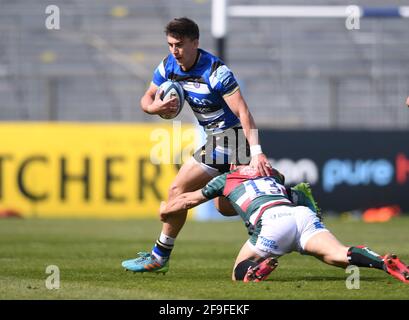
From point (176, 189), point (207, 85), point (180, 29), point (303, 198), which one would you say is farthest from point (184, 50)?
point (303, 198)

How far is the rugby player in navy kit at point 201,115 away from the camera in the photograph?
362 inches

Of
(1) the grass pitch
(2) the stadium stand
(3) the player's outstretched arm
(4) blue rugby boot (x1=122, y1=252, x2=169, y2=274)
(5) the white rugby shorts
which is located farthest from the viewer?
(2) the stadium stand

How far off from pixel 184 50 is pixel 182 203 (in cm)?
146

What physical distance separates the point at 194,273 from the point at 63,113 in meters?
14.1

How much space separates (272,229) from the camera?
8.50 meters

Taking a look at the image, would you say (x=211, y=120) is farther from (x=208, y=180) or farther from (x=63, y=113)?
(x=63, y=113)

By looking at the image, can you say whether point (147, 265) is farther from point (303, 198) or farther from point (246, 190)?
point (303, 198)

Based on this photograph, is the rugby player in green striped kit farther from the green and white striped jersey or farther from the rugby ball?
the rugby ball

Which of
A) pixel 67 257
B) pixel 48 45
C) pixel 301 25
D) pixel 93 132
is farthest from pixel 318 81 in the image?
pixel 67 257

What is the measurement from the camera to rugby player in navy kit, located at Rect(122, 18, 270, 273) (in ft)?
30.2

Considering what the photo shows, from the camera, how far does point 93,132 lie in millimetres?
20953

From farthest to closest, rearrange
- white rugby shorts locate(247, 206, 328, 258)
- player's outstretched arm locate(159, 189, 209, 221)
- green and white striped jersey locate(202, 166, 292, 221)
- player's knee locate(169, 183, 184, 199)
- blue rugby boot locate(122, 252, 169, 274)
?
player's knee locate(169, 183, 184, 199) → blue rugby boot locate(122, 252, 169, 274) → player's outstretched arm locate(159, 189, 209, 221) → green and white striped jersey locate(202, 166, 292, 221) → white rugby shorts locate(247, 206, 328, 258)

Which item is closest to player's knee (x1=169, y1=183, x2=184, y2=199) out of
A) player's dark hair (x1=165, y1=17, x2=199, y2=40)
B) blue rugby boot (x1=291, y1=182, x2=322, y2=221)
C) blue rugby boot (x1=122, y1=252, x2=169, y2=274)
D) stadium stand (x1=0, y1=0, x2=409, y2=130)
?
blue rugby boot (x1=122, y1=252, x2=169, y2=274)

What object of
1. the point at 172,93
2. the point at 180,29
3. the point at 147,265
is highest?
the point at 180,29
